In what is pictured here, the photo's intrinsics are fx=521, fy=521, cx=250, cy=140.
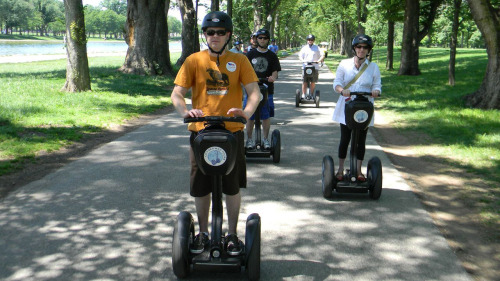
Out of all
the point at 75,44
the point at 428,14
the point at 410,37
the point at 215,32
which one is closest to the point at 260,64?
the point at 215,32

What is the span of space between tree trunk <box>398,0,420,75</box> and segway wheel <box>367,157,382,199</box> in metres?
20.7

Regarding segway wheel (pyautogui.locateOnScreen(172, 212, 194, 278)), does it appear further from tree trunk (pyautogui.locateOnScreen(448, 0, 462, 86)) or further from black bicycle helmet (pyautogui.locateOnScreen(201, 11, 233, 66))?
tree trunk (pyautogui.locateOnScreen(448, 0, 462, 86))

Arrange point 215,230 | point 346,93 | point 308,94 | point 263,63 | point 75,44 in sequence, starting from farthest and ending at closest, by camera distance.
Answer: point 308,94 → point 75,44 → point 263,63 → point 346,93 → point 215,230

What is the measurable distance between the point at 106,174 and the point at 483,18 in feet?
34.4

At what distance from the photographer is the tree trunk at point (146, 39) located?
20906 millimetres

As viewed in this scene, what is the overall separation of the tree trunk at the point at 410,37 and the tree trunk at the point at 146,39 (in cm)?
1161

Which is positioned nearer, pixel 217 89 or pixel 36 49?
pixel 217 89

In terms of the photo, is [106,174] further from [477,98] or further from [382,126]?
[477,98]

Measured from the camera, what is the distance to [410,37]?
25234 millimetres

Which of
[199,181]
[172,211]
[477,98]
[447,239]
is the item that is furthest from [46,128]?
[477,98]

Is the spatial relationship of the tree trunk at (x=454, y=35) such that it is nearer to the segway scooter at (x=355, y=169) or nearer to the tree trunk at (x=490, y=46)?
the tree trunk at (x=490, y=46)

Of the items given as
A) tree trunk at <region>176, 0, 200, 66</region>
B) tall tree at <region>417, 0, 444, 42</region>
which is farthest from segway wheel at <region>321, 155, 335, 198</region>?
tall tree at <region>417, 0, 444, 42</region>

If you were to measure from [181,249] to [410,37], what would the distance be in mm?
23669

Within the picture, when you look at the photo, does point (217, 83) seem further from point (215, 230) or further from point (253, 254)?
point (253, 254)
